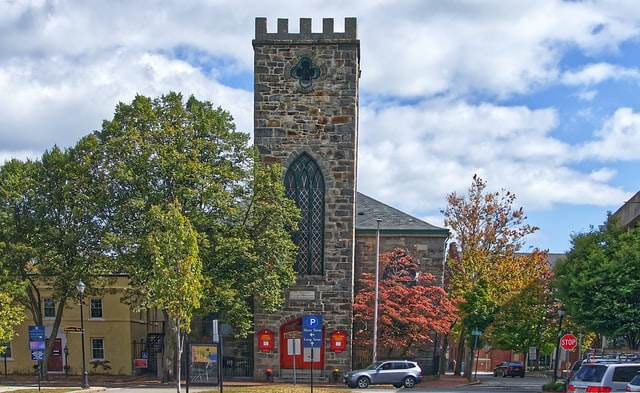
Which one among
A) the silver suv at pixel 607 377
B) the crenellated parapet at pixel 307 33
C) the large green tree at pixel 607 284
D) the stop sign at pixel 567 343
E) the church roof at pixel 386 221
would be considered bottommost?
the stop sign at pixel 567 343

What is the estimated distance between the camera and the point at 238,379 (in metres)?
43.3

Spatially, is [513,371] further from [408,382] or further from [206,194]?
[206,194]

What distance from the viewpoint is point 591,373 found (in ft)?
81.5

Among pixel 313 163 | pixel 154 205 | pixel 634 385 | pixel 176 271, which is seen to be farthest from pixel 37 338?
pixel 634 385

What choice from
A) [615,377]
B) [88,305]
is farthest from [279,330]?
[615,377]

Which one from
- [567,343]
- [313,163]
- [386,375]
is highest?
[313,163]

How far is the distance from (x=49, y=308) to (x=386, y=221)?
19379mm

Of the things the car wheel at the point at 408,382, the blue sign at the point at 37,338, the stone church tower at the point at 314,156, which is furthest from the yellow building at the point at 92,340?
the car wheel at the point at 408,382

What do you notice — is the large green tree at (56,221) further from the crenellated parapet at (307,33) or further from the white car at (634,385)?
the white car at (634,385)

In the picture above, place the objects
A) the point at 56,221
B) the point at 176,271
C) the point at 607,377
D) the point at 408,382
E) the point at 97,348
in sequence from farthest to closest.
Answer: the point at 97,348 → the point at 56,221 → the point at 408,382 → the point at 176,271 → the point at 607,377

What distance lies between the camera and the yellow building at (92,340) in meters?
47.1

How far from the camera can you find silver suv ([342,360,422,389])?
39.1 meters

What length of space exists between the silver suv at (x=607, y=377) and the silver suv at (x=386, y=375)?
15.4m

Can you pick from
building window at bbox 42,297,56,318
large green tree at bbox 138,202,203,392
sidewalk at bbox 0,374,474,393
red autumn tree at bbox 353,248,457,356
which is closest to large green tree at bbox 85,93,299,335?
sidewalk at bbox 0,374,474,393
